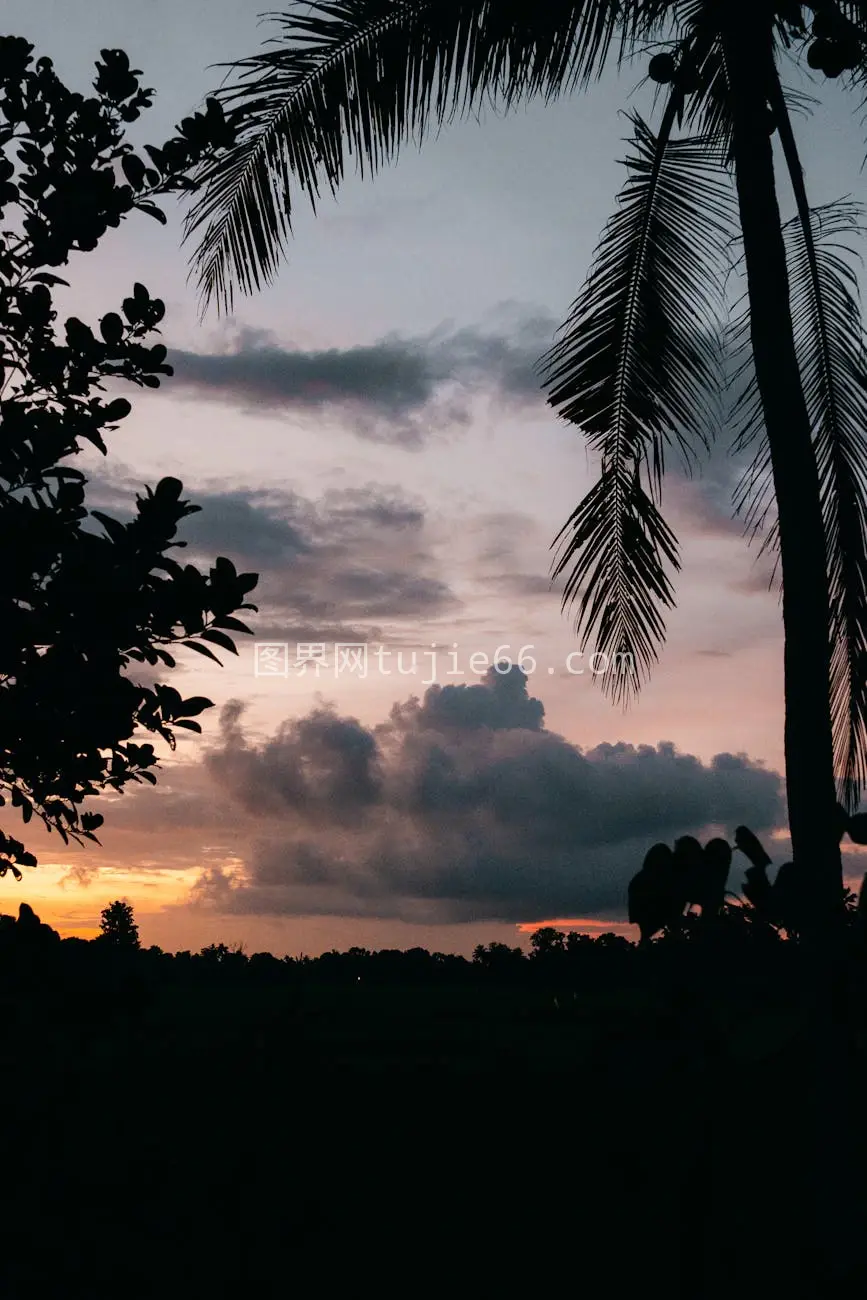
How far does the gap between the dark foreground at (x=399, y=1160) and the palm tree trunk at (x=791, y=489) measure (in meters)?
0.87

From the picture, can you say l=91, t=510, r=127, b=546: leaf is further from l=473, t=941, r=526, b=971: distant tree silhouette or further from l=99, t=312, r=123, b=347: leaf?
l=473, t=941, r=526, b=971: distant tree silhouette

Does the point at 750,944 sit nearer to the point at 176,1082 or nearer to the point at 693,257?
the point at 693,257

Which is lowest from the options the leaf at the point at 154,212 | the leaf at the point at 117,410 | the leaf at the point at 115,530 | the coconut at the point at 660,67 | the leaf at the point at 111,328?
the leaf at the point at 115,530

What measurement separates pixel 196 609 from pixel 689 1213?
9.18 ft

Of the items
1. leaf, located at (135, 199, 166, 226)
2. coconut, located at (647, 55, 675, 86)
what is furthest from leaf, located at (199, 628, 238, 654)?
coconut, located at (647, 55, 675, 86)

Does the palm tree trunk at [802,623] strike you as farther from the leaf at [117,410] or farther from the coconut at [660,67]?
the leaf at [117,410]

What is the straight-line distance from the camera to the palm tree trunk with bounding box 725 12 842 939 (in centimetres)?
Answer: 531

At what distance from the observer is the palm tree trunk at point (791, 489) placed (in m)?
5.31

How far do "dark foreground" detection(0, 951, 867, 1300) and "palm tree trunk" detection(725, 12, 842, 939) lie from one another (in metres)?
0.87

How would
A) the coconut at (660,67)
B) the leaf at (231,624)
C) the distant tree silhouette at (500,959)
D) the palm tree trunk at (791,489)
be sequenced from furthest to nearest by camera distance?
the distant tree silhouette at (500,959)
the coconut at (660,67)
the palm tree trunk at (791,489)
the leaf at (231,624)

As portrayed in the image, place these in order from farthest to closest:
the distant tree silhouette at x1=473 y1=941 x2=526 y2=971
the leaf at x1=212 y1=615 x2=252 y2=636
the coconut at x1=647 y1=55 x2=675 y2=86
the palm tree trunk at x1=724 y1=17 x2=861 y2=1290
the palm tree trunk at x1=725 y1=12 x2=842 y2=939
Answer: the distant tree silhouette at x1=473 y1=941 x2=526 y2=971, the coconut at x1=647 y1=55 x2=675 y2=86, the palm tree trunk at x1=725 y1=12 x2=842 y2=939, the palm tree trunk at x1=724 y1=17 x2=861 y2=1290, the leaf at x1=212 y1=615 x2=252 y2=636

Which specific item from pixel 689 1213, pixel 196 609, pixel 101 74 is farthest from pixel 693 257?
pixel 689 1213

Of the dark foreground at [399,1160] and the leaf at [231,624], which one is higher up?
the leaf at [231,624]

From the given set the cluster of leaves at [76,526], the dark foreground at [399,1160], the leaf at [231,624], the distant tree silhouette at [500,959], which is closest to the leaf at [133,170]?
the cluster of leaves at [76,526]
